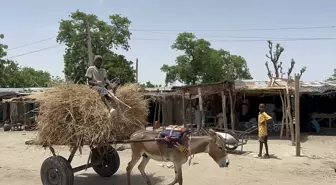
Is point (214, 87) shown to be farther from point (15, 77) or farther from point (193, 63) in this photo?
point (15, 77)

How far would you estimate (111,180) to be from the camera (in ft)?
27.1

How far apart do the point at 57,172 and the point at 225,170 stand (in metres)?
4.56

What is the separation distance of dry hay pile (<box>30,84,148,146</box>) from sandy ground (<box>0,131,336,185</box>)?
0.97 m

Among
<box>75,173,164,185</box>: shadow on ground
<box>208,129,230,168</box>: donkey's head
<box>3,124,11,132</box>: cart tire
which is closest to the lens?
<box>208,129,230,168</box>: donkey's head

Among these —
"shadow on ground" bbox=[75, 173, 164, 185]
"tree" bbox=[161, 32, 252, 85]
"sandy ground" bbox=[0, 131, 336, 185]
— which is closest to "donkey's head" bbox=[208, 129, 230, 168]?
"sandy ground" bbox=[0, 131, 336, 185]

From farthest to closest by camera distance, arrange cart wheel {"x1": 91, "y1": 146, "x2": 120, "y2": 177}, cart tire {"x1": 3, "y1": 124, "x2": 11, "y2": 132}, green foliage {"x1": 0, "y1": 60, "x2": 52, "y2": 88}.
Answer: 1. green foliage {"x1": 0, "y1": 60, "x2": 52, "y2": 88}
2. cart tire {"x1": 3, "y1": 124, "x2": 11, "y2": 132}
3. cart wheel {"x1": 91, "y1": 146, "x2": 120, "y2": 177}

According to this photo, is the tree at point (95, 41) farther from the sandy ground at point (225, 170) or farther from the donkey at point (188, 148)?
the donkey at point (188, 148)

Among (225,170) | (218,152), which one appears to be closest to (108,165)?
(218,152)

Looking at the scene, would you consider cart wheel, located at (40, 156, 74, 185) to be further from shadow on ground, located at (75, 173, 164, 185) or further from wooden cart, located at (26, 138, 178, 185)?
shadow on ground, located at (75, 173, 164, 185)

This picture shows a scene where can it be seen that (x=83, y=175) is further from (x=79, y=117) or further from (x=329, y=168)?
(x=329, y=168)

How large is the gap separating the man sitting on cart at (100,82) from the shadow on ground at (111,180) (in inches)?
84.1

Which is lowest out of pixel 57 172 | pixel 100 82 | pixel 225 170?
pixel 225 170

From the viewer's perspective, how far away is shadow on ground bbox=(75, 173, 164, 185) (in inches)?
318

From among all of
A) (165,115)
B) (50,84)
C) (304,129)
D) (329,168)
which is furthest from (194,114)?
(50,84)
